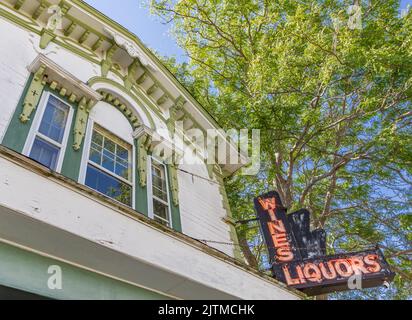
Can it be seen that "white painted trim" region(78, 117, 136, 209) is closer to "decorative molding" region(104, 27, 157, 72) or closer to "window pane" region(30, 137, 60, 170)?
"window pane" region(30, 137, 60, 170)

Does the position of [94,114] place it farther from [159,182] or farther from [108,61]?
[159,182]

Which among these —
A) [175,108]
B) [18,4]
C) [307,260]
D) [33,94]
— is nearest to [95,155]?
[33,94]

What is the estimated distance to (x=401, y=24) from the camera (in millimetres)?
12078

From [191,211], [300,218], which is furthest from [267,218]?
[191,211]

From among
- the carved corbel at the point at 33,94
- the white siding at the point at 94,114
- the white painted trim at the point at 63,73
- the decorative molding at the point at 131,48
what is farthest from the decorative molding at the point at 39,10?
the carved corbel at the point at 33,94

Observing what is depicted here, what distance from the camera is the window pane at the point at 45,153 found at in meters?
6.13

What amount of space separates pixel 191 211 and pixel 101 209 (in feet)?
13.1

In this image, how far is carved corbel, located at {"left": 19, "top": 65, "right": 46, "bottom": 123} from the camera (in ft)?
20.6

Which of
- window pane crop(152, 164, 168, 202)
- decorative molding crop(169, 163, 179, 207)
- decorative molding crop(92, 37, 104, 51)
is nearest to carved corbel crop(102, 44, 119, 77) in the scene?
decorative molding crop(92, 37, 104, 51)

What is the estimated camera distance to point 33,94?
22.1ft

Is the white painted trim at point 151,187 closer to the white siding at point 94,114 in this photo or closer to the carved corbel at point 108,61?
the white siding at point 94,114

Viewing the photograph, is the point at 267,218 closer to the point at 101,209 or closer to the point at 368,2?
the point at 101,209

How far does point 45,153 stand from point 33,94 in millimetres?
1286
